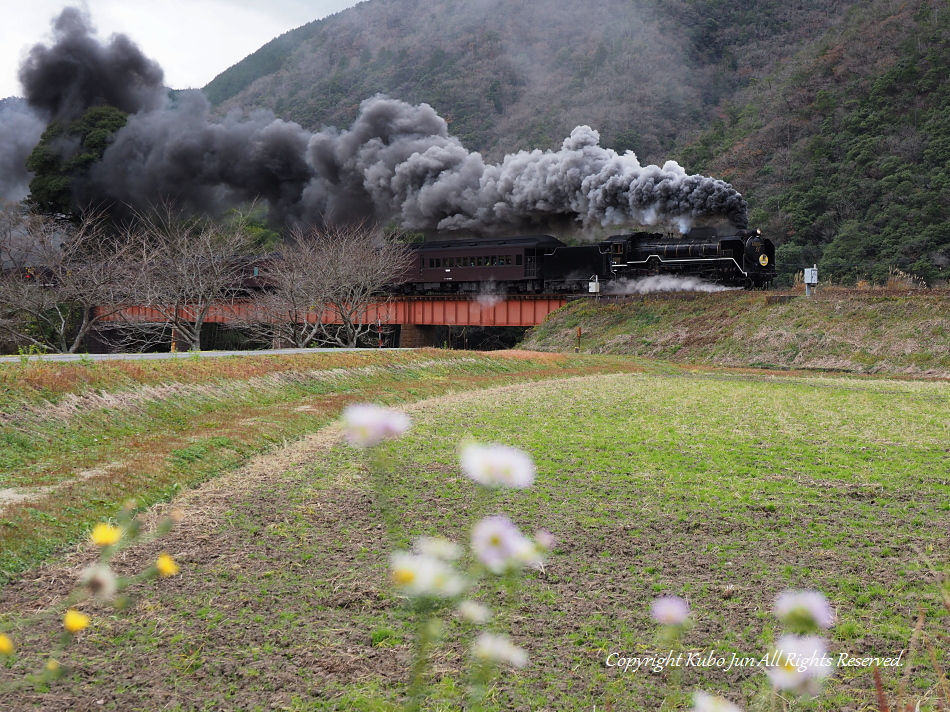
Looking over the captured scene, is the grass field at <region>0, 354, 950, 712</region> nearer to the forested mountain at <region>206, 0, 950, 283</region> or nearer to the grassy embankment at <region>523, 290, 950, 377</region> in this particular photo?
the grassy embankment at <region>523, 290, 950, 377</region>

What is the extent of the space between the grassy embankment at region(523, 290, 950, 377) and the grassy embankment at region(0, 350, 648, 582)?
14.9 meters

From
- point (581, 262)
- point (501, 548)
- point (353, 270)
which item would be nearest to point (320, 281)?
point (353, 270)

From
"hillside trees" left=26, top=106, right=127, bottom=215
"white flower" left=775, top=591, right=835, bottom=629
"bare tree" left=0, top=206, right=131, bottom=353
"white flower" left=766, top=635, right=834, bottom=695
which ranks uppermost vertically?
"hillside trees" left=26, top=106, right=127, bottom=215

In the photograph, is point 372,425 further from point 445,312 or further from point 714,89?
point 714,89

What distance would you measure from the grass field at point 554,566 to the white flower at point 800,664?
0.21m

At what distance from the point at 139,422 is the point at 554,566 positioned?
375 inches

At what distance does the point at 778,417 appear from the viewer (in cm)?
1432

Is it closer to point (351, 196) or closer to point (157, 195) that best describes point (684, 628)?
point (351, 196)

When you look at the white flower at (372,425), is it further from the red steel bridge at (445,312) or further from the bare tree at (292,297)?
the red steel bridge at (445,312)

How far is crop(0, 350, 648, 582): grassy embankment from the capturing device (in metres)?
8.34

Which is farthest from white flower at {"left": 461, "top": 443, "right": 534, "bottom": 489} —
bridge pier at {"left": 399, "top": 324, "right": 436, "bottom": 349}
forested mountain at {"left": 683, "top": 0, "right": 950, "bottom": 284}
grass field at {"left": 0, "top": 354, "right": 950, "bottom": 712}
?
forested mountain at {"left": 683, "top": 0, "right": 950, "bottom": 284}

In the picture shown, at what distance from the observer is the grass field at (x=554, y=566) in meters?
4.67

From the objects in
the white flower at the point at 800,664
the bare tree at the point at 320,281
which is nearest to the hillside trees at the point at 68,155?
the bare tree at the point at 320,281

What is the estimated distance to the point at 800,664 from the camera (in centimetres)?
401
